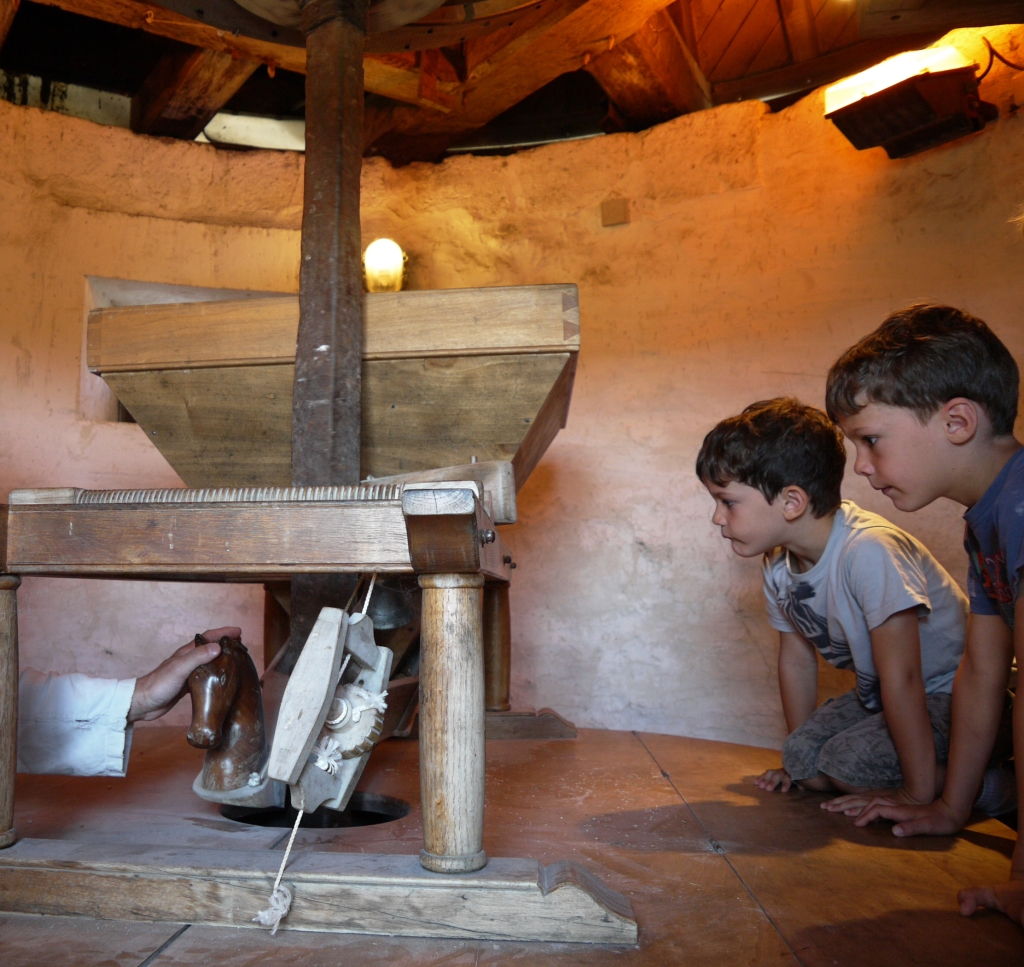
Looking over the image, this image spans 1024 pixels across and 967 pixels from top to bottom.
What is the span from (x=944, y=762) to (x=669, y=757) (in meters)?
0.57

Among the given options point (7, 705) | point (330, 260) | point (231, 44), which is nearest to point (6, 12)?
point (231, 44)

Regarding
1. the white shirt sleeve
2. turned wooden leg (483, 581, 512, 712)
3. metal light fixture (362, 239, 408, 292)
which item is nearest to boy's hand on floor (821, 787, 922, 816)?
turned wooden leg (483, 581, 512, 712)

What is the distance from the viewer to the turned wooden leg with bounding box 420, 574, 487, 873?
38.3 inches

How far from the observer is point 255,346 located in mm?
1536

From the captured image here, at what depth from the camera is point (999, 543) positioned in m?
1.19

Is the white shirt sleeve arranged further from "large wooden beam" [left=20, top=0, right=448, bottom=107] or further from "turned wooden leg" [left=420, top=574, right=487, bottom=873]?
"large wooden beam" [left=20, top=0, right=448, bottom=107]

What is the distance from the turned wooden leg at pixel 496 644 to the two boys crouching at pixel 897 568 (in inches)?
26.3

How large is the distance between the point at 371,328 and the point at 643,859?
974 mm

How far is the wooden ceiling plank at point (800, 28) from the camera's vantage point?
324 cm

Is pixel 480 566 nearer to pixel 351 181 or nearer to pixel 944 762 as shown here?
pixel 351 181

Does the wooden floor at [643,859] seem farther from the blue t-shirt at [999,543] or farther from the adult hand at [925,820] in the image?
the blue t-shirt at [999,543]

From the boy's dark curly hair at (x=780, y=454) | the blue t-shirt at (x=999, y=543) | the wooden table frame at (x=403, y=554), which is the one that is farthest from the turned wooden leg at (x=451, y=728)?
the boy's dark curly hair at (x=780, y=454)

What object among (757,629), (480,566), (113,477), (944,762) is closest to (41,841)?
(480,566)

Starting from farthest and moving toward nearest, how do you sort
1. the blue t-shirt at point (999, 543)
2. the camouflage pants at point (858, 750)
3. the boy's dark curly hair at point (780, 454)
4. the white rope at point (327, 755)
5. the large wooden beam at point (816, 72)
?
the large wooden beam at point (816, 72) → the boy's dark curly hair at point (780, 454) → the camouflage pants at point (858, 750) → the blue t-shirt at point (999, 543) → the white rope at point (327, 755)
